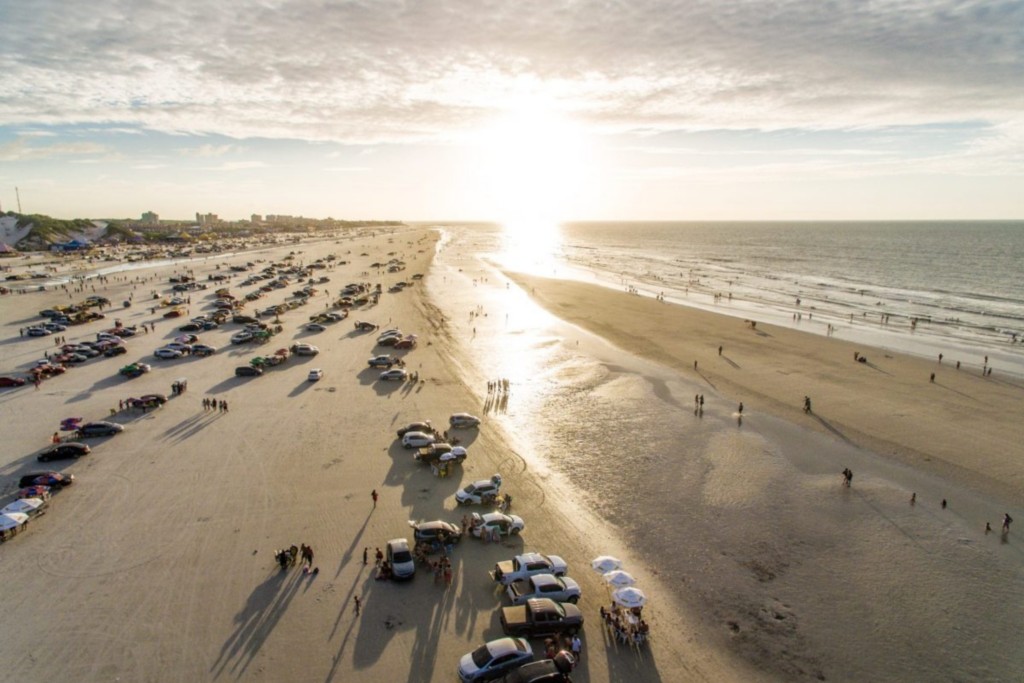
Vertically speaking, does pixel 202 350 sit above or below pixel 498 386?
above

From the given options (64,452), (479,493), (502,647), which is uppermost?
(64,452)

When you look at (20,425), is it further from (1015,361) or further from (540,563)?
(1015,361)

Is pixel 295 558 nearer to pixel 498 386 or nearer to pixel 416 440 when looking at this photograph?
pixel 416 440

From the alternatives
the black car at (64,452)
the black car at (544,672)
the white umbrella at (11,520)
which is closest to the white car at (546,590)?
the black car at (544,672)

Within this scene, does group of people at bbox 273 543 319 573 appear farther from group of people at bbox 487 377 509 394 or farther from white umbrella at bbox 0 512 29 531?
group of people at bbox 487 377 509 394

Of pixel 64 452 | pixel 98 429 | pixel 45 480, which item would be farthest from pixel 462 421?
pixel 64 452

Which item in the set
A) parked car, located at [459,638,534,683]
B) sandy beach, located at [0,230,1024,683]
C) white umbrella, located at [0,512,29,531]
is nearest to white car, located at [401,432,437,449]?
sandy beach, located at [0,230,1024,683]

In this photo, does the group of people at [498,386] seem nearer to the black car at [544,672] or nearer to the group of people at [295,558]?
the group of people at [295,558]
